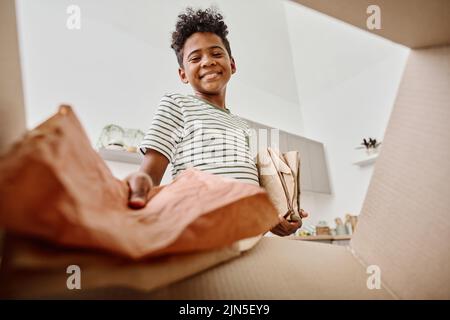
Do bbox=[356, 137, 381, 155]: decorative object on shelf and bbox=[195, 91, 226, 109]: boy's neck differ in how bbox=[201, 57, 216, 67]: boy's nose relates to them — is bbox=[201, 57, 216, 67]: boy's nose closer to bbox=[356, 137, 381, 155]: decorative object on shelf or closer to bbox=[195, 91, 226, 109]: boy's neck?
bbox=[195, 91, 226, 109]: boy's neck

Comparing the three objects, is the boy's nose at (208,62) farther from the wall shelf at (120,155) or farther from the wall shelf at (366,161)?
the wall shelf at (366,161)

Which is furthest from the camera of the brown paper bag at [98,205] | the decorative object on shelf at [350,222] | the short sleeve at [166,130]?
the decorative object on shelf at [350,222]

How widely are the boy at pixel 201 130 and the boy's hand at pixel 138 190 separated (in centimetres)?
15

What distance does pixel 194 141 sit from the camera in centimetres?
59

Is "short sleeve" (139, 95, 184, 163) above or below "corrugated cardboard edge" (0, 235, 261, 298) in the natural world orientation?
above

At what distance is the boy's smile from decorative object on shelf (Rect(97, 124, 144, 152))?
1.27 m

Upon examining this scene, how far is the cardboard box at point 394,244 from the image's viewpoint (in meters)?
0.25

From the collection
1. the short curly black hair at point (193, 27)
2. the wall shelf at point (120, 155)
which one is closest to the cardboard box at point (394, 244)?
the short curly black hair at point (193, 27)

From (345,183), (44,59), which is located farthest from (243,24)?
(345,183)

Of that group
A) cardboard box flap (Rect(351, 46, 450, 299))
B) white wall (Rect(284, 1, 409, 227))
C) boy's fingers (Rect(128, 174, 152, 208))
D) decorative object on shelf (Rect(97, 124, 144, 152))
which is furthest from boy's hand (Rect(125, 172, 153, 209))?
white wall (Rect(284, 1, 409, 227))

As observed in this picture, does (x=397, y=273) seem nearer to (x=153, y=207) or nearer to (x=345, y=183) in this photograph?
(x=153, y=207)

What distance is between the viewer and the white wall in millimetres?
2895
